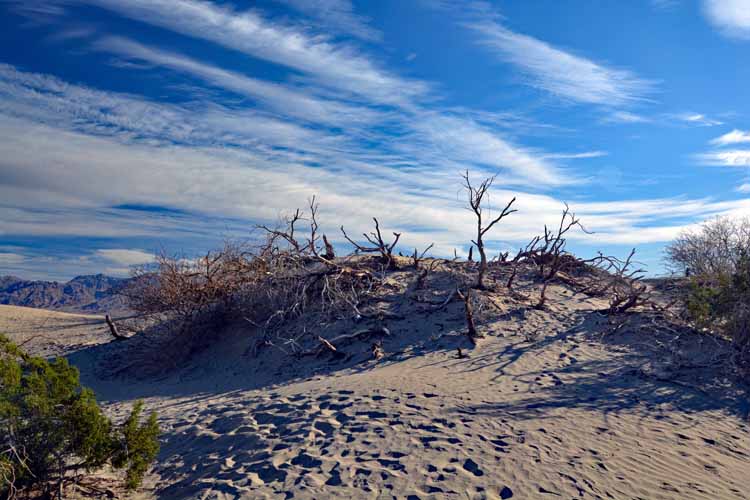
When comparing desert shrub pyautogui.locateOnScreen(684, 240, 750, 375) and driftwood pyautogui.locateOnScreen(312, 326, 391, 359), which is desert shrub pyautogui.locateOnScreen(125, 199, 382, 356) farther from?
desert shrub pyautogui.locateOnScreen(684, 240, 750, 375)

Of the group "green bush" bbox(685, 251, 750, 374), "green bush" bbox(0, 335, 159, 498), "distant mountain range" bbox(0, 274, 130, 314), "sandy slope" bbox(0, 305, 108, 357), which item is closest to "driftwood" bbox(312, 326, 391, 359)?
"green bush" bbox(0, 335, 159, 498)

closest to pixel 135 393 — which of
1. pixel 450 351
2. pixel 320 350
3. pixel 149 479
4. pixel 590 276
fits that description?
pixel 320 350

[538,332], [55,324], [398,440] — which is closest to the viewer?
[398,440]

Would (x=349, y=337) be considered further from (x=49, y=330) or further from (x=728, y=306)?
(x=49, y=330)

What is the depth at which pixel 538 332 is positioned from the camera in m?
10.3

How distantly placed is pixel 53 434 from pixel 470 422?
13.7 feet

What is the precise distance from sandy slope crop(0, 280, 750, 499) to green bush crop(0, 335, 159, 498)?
2.15 ft

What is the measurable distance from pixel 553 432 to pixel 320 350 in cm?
515

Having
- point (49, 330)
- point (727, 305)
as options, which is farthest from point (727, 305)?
point (49, 330)

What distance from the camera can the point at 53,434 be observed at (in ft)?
17.6

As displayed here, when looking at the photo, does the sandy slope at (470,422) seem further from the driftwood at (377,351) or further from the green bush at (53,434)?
the green bush at (53,434)

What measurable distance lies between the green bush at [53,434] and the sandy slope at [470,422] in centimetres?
65

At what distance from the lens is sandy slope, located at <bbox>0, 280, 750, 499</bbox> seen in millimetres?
5320

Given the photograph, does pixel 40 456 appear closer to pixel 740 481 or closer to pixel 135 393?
pixel 135 393
